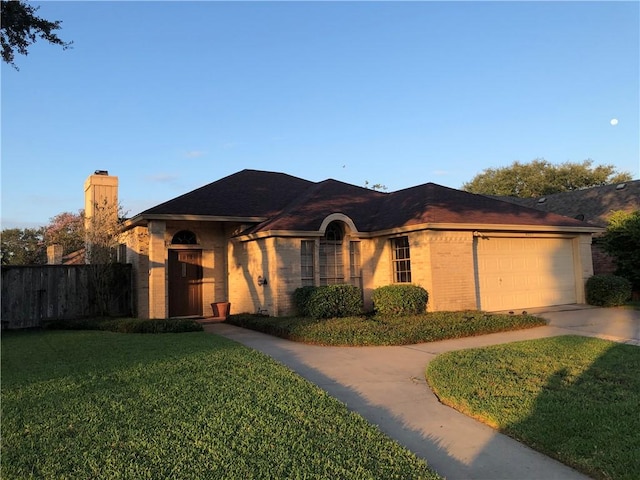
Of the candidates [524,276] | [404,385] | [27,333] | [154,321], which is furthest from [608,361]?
[27,333]

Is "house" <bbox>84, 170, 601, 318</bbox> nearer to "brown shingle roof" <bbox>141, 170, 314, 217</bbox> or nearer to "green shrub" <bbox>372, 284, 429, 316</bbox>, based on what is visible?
"brown shingle roof" <bbox>141, 170, 314, 217</bbox>

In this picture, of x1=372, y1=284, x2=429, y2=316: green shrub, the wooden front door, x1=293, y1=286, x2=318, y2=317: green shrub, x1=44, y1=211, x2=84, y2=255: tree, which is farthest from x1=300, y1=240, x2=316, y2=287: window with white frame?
x1=44, y1=211, x2=84, y2=255: tree

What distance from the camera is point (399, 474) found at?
3.57 meters

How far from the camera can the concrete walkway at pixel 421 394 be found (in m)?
4.04

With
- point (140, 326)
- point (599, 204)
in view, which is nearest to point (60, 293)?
point (140, 326)

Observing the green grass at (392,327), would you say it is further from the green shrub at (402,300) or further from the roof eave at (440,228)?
the roof eave at (440,228)

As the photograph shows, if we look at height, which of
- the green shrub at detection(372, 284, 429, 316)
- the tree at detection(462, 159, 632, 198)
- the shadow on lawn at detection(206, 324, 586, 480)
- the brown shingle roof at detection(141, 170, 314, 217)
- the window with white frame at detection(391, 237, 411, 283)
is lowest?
the shadow on lawn at detection(206, 324, 586, 480)

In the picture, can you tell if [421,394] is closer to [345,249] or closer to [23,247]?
[345,249]

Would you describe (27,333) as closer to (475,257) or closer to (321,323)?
(321,323)

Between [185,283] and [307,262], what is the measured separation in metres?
4.61

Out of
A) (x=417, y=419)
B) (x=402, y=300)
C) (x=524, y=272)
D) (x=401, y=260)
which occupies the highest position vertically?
(x=401, y=260)

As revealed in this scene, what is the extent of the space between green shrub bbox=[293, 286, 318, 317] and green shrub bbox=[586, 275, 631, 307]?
1019 cm

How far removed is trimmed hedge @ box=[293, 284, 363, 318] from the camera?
12.4m

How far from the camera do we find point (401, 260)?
1495 cm
